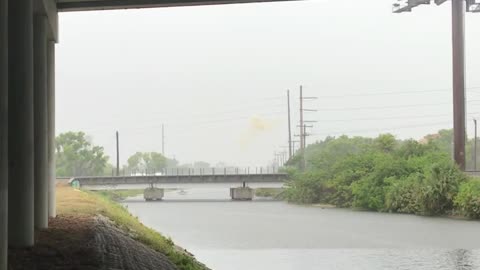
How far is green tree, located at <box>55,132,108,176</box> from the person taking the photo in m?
80.9

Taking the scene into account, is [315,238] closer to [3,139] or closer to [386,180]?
[386,180]

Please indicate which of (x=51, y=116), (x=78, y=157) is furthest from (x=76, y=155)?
(x=51, y=116)

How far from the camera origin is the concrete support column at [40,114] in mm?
13898

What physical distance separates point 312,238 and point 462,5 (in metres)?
32.2

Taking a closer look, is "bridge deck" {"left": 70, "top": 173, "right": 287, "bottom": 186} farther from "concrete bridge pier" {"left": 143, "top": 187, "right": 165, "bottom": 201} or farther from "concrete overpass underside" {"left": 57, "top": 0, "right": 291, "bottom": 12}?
"concrete overpass underside" {"left": 57, "top": 0, "right": 291, "bottom": 12}

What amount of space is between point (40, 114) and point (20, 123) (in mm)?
3146

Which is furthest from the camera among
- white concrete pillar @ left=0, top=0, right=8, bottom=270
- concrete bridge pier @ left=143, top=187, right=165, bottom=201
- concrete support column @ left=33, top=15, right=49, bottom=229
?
concrete bridge pier @ left=143, top=187, right=165, bottom=201

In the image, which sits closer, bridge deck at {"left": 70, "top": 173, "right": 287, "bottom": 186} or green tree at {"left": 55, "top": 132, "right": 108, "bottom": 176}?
bridge deck at {"left": 70, "top": 173, "right": 287, "bottom": 186}

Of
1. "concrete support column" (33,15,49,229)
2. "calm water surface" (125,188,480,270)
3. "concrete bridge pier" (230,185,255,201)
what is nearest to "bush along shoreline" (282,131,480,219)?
"calm water surface" (125,188,480,270)

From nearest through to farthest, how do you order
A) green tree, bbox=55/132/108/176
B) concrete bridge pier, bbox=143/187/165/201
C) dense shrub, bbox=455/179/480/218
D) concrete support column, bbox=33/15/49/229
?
concrete support column, bbox=33/15/49/229
dense shrub, bbox=455/179/480/218
concrete bridge pier, bbox=143/187/165/201
green tree, bbox=55/132/108/176

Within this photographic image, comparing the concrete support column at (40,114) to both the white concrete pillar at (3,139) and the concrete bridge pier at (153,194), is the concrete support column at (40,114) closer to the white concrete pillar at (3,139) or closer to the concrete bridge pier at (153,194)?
the white concrete pillar at (3,139)

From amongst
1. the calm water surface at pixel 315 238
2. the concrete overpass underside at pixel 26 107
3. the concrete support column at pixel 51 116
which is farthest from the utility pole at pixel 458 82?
the concrete support column at pixel 51 116

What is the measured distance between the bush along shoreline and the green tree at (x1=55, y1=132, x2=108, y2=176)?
32105 mm

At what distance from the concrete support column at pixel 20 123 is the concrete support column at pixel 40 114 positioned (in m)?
2.62
